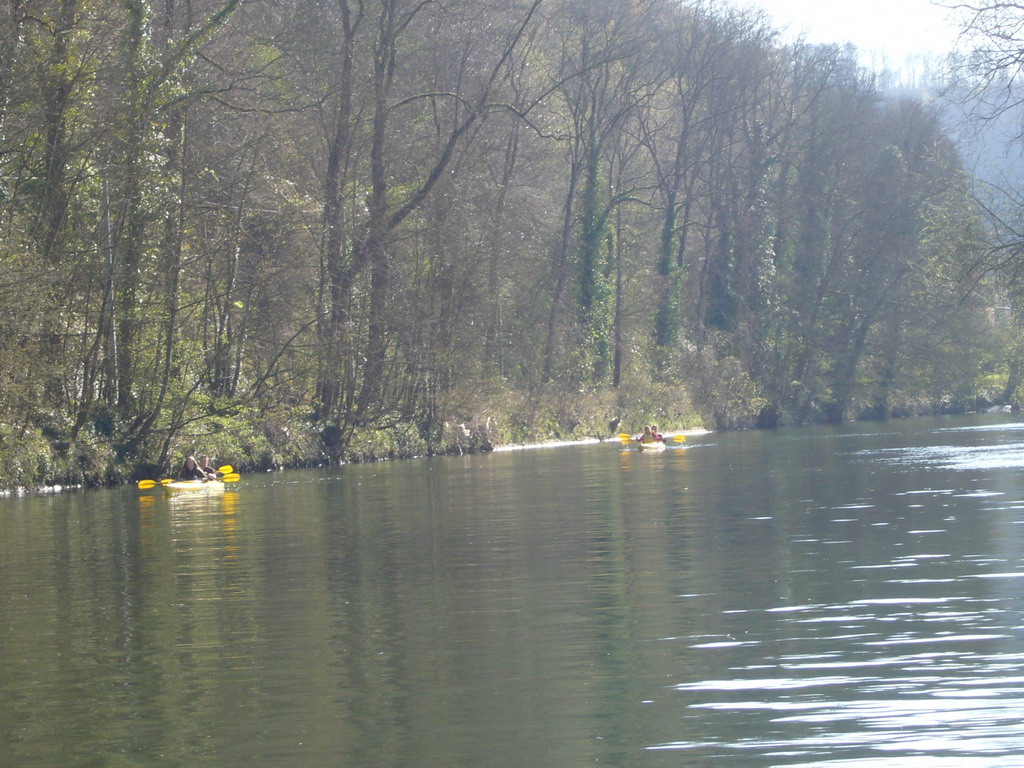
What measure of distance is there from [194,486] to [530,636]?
1600 centimetres

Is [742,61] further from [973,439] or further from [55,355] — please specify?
[55,355]

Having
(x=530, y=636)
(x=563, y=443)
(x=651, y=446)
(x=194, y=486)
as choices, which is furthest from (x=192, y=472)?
(x=563, y=443)

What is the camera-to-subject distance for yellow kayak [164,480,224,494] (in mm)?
23656

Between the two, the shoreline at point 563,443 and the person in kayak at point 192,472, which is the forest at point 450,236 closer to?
the shoreline at point 563,443

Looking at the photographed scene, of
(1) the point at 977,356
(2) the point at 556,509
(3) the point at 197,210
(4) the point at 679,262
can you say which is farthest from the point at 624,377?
(2) the point at 556,509

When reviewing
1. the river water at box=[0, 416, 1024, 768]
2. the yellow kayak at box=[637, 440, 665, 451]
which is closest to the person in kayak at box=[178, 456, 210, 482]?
the river water at box=[0, 416, 1024, 768]

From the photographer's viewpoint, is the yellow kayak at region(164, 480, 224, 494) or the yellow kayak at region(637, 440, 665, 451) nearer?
the yellow kayak at region(164, 480, 224, 494)

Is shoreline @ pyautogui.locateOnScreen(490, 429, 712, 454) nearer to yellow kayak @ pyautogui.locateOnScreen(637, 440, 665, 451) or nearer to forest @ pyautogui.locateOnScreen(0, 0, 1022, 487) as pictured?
forest @ pyautogui.locateOnScreen(0, 0, 1022, 487)

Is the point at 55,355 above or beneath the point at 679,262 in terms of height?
beneath

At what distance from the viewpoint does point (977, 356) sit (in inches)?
2215

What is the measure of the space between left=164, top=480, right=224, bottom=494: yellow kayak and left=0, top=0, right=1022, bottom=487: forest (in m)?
2.85

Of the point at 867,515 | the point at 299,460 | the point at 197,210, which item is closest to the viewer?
the point at 867,515

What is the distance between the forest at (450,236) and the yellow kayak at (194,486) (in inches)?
112

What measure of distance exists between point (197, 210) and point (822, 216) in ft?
110
